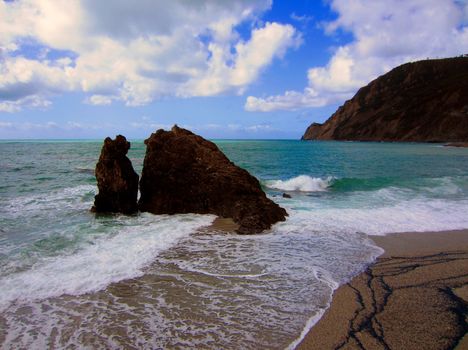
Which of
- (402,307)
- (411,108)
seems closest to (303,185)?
(402,307)

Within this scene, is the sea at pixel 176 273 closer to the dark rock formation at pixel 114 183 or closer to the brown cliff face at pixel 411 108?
the dark rock formation at pixel 114 183

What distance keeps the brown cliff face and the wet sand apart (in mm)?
104904

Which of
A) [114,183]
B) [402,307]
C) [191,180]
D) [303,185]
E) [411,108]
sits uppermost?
[411,108]

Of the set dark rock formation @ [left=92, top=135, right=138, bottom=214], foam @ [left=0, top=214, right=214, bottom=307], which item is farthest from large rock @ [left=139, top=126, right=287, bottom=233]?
foam @ [left=0, top=214, right=214, bottom=307]

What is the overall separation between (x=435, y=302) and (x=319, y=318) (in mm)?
1888

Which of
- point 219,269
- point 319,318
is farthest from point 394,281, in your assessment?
point 219,269

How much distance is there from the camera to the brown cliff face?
102 meters

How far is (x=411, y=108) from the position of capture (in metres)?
114

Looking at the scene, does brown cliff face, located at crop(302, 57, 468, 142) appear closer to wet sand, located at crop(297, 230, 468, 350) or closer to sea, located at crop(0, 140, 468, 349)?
sea, located at crop(0, 140, 468, 349)

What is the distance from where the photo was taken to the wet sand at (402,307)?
443 cm

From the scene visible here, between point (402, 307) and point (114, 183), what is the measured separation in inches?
417

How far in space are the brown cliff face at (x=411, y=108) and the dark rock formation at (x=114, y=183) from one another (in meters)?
104

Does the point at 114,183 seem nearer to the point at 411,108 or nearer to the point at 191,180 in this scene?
the point at 191,180

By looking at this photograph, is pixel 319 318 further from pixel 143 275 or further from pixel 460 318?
pixel 143 275
